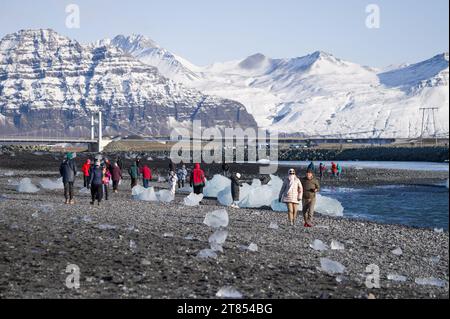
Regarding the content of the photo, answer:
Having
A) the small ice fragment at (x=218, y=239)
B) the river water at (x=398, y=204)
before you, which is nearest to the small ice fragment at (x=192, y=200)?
the river water at (x=398, y=204)

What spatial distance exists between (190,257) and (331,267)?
3.25 m

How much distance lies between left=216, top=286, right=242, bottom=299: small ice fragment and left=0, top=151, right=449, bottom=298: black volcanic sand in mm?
200

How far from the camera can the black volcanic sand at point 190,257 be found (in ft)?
48.1

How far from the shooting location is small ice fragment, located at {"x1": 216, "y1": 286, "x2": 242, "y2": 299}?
45.9 ft

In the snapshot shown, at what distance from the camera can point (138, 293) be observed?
1412cm

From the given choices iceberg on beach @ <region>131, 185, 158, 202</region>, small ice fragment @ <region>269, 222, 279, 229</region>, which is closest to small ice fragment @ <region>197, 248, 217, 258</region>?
small ice fragment @ <region>269, 222, 279, 229</region>

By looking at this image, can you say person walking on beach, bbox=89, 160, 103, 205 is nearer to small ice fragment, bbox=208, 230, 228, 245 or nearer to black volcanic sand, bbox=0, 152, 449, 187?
small ice fragment, bbox=208, 230, 228, 245

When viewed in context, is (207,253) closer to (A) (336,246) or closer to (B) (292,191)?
(A) (336,246)

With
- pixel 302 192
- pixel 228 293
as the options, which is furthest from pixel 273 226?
pixel 228 293

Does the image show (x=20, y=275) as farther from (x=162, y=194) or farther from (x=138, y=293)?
(x=162, y=194)

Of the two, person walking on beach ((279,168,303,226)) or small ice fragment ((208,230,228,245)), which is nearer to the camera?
small ice fragment ((208,230,228,245))

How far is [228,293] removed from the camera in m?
14.1
